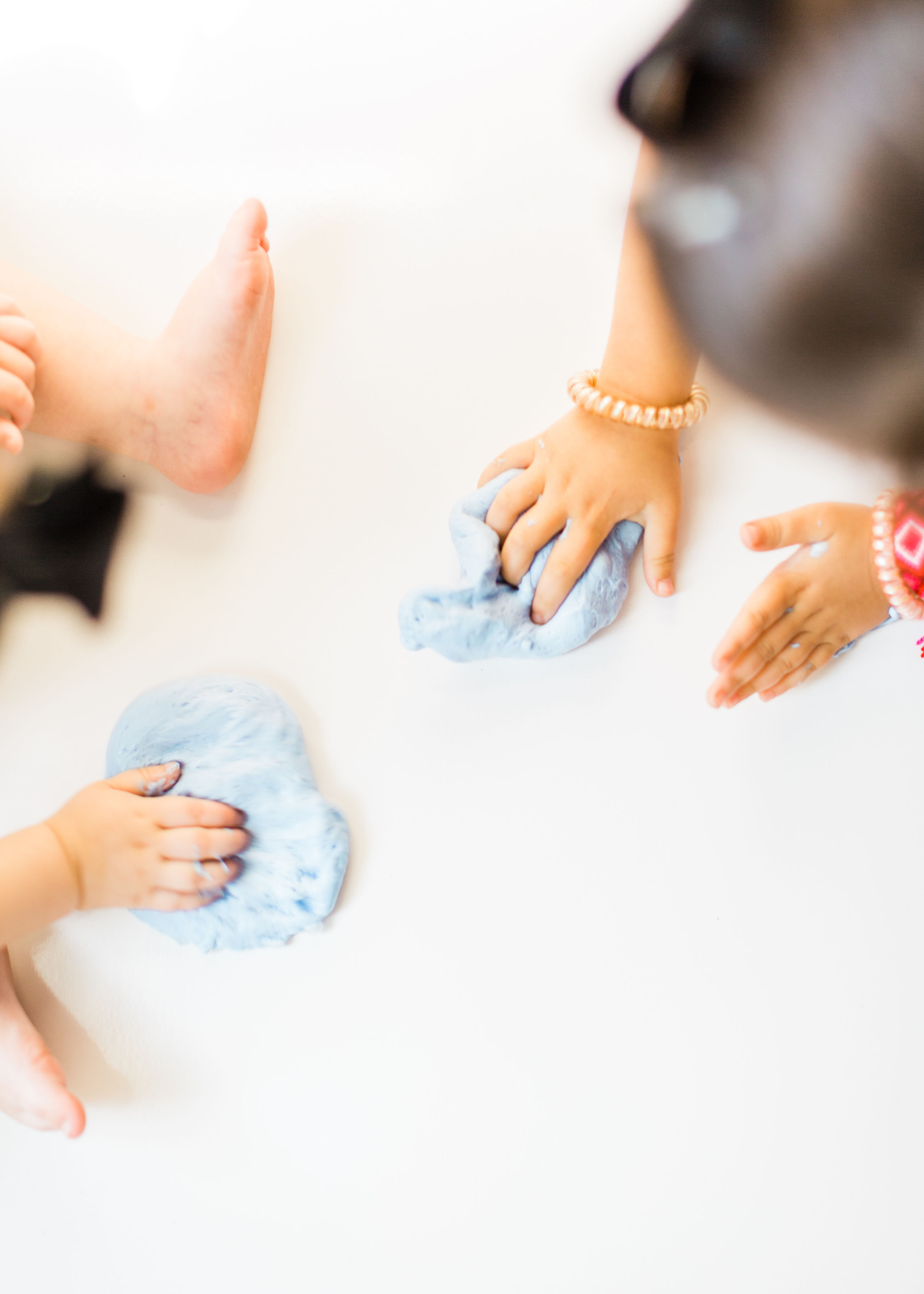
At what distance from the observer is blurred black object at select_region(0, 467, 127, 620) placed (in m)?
0.69

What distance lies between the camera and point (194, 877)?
2.08 feet

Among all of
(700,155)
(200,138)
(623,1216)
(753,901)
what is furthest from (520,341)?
(623,1216)

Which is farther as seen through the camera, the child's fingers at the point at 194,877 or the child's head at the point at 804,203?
the child's fingers at the point at 194,877

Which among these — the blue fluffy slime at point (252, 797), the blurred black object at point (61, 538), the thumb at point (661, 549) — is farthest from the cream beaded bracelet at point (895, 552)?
the blurred black object at point (61, 538)

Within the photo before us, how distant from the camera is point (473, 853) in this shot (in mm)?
648

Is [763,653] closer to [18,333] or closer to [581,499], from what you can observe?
[581,499]

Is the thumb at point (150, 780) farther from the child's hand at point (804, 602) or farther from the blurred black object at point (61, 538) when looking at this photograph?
the child's hand at point (804, 602)

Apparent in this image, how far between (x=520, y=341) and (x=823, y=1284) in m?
0.65

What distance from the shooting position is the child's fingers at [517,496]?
2.11 ft

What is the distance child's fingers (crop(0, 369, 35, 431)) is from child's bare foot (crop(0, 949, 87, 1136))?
0.39 metres

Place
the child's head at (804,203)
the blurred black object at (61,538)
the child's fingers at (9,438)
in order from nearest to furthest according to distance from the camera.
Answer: the child's head at (804,203) → the child's fingers at (9,438) → the blurred black object at (61,538)

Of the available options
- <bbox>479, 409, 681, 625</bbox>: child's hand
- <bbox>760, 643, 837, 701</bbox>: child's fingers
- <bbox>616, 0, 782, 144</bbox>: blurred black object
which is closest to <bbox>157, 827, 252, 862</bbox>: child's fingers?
<bbox>479, 409, 681, 625</bbox>: child's hand

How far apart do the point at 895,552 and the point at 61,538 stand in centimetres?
57

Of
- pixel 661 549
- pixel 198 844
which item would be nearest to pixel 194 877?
pixel 198 844
